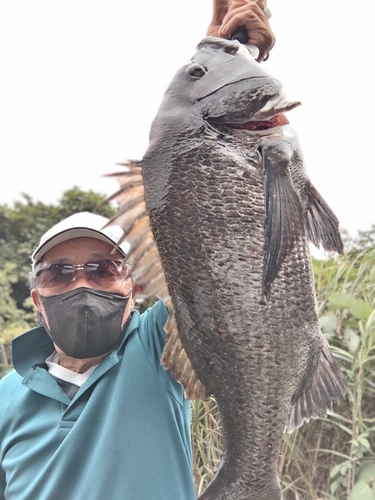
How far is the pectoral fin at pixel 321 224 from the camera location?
1.52m

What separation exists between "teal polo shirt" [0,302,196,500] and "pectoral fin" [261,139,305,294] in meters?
0.86

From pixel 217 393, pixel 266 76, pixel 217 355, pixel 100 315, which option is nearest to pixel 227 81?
pixel 266 76

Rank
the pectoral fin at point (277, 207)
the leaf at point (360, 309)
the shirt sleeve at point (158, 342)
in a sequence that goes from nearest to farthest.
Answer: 1. the pectoral fin at point (277, 207)
2. the shirt sleeve at point (158, 342)
3. the leaf at point (360, 309)

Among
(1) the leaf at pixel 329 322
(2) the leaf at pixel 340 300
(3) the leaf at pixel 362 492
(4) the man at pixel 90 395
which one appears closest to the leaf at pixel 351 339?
(1) the leaf at pixel 329 322

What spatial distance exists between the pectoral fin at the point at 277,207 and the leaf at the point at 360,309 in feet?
8.67

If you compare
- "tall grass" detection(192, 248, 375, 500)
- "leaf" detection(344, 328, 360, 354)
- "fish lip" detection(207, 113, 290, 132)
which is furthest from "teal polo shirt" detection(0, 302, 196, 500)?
"leaf" detection(344, 328, 360, 354)

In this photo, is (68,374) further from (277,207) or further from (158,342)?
(277,207)

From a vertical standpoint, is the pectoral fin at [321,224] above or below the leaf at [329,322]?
above

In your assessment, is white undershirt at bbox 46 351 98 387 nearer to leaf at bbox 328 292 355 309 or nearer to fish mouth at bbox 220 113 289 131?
fish mouth at bbox 220 113 289 131

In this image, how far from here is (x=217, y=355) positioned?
1.47 m

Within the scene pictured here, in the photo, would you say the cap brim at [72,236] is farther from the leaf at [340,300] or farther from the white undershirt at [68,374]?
the leaf at [340,300]

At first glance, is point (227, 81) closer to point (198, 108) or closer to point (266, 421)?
point (198, 108)

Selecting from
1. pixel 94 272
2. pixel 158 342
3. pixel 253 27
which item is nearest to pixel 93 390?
pixel 158 342

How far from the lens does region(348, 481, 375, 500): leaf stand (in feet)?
10.3
